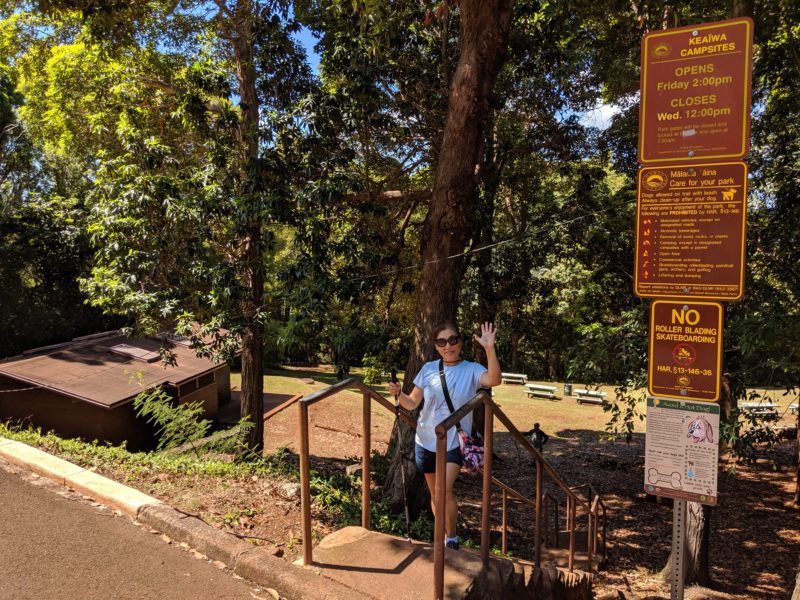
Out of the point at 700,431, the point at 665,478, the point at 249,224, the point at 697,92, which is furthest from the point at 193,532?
the point at 249,224

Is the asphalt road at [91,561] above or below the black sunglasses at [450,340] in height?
below

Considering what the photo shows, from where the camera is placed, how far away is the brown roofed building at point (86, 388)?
12.2 m

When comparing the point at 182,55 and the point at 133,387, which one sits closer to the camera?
the point at 182,55

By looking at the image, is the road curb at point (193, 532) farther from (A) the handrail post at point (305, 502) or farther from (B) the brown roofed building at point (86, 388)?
(B) the brown roofed building at point (86, 388)

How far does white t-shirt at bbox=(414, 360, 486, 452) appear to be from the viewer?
3.91 meters

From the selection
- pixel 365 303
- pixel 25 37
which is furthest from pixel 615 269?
pixel 25 37

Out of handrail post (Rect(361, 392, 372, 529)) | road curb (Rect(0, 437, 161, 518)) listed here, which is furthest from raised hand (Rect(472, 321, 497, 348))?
road curb (Rect(0, 437, 161, 518))

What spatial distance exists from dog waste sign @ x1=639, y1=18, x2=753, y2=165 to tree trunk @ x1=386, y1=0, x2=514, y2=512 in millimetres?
3901

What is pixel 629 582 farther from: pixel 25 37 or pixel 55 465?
pixel 25 37

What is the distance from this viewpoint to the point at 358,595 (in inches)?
121

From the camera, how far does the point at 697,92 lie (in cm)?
309

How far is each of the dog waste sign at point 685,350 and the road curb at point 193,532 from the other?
6.51 feet

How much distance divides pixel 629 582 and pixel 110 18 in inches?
429

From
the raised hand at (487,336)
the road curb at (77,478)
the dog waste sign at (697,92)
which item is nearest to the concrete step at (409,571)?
the raised hand at (487,336)
